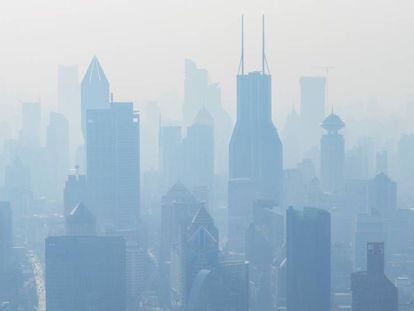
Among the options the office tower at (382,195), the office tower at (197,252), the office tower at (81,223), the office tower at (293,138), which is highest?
the office tower at (293,138)

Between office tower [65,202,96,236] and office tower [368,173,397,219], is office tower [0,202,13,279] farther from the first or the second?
office tower [368,173,397,219]

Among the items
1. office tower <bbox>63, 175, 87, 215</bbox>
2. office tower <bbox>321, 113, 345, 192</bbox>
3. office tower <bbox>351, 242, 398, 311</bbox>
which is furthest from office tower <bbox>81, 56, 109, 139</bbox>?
office tower <bbox>351, 242, 398, 311</bbox>

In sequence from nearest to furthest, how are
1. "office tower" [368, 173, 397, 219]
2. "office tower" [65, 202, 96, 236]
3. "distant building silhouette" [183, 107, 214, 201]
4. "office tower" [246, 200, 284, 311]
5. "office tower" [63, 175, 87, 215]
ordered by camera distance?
1. "office tower" [246, 200, 284, 311]
2. "office tower" [65, 202, 96, 236]
3. "office tower" [368, 173, 397, 219]
4. "office tower" [63, 175, 87, 215]
5. "distant building silhouette" [183, 107, 214, 201]

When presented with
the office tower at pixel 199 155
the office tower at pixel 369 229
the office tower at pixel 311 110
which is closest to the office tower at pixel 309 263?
the office tower at pixel 369 229

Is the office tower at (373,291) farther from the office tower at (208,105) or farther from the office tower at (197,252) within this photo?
the office tower at (208,105)

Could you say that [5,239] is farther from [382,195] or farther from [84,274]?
[382,195]
